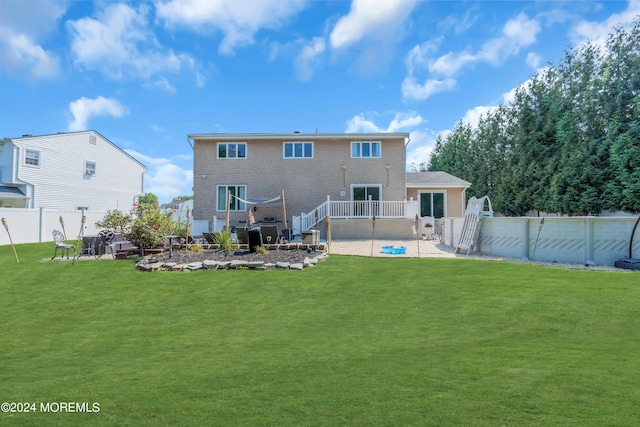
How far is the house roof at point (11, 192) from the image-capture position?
70.1 ft

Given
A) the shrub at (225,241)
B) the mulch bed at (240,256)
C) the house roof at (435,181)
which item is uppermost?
the house roof at (435,181)

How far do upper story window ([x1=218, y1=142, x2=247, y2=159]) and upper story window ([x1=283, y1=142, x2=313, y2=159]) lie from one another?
8.02 feet

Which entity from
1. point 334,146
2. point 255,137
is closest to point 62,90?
point 255,137

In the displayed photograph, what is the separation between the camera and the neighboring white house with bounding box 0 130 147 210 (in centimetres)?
2233

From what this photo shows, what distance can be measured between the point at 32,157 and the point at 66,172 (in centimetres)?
229

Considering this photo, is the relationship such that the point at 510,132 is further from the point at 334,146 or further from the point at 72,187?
the point at 72,187

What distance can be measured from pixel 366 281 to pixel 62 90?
18.9m

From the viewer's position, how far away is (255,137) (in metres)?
19.7

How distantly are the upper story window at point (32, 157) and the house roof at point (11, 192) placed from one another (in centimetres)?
189

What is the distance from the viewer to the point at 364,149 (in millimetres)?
19875

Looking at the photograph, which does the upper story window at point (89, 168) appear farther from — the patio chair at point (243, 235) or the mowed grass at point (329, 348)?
the patio chair at point (243, 235)

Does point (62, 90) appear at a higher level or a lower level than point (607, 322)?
higher

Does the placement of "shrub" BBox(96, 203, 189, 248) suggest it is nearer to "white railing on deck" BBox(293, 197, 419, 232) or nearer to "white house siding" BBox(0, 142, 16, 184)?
"white railing on deck" BBox(293, 197, 419, 232)

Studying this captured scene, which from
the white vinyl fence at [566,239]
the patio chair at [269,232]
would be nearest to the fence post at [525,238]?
the white vinyl fence at [566,239]
